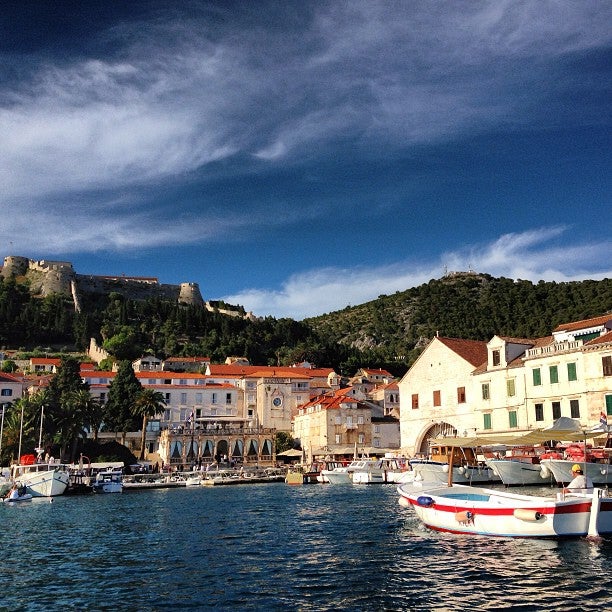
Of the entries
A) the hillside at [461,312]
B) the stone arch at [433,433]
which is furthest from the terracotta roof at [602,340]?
the hillside at [461,312]

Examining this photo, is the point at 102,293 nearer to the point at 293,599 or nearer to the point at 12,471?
the point at 12,471

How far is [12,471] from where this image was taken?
62.5 meters

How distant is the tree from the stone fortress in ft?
260

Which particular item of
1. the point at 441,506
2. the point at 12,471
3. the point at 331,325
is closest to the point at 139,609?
the point at 441,506

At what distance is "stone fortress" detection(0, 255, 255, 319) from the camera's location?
16738 cm

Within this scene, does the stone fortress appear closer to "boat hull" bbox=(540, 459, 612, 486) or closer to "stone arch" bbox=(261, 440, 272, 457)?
"stone arch" bbox=(261, 440, 272, 457)

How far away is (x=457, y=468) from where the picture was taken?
47281 millimetres

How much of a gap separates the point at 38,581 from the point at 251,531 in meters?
10.9

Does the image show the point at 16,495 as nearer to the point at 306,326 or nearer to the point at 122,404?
the point at 122,404

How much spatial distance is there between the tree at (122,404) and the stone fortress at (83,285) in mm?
79146

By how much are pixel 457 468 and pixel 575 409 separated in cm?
1047

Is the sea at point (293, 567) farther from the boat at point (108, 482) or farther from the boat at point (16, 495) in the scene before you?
the boat at point (108, 482)

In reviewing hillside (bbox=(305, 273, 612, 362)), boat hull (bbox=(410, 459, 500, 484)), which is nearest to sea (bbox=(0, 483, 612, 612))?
boat hull (bbox=(410, 459, 500, 484))

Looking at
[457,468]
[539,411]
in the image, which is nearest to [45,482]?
[457,468]
